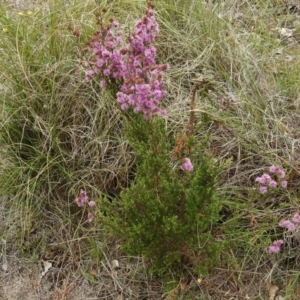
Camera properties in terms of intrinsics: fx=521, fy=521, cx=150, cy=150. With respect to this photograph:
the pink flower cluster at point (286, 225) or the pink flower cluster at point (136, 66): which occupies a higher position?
the pink flower cluster at point (136, 66)

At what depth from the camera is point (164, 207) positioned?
2.03 metres

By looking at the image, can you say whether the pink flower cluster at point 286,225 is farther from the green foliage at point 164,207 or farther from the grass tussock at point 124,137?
the green foliage at point 164,207

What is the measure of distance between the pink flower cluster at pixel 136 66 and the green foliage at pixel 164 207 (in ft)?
0.37

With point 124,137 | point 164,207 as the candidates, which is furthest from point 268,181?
point 124,137

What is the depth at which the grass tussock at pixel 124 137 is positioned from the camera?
7.70 ft

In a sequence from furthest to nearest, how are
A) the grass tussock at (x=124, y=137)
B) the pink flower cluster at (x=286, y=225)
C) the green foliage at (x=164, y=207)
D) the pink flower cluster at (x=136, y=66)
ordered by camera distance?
the grass tussock at (x=124, y=137) → the pink flower cluster at (x=286, y=225) → the green foliage at (x=164, y=207) → the pink flower cluster at (x=136, y=66)

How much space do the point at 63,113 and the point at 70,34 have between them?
0.44 m

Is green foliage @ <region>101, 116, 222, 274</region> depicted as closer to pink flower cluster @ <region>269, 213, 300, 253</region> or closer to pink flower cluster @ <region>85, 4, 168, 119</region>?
pink flower cluster @ <region>85, 4, 168, 119</region>

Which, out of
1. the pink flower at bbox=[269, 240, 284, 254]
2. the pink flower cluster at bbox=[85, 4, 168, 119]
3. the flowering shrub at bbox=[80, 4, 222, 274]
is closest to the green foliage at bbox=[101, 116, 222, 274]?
the flowering shrub at bbox=[80, 4, 222, 274]

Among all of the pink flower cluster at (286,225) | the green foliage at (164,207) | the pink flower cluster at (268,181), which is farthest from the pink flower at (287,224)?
the green foliage at (164,207)


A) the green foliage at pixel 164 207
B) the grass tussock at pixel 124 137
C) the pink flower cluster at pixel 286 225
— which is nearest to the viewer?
the green foliage at pixel 164 207

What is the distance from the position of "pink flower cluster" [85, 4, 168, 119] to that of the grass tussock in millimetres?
547

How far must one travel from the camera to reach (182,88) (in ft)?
9.20

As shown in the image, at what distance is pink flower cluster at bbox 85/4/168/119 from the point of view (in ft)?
5.80
